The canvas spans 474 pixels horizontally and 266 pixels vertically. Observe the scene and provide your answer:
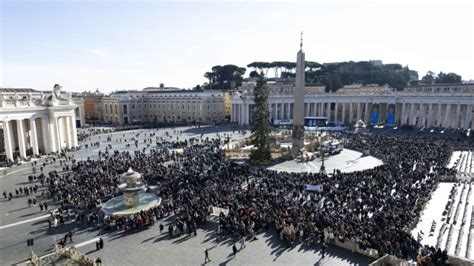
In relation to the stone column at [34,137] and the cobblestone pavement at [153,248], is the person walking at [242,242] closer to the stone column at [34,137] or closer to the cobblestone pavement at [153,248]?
the cobblestone pavement at [153,248]

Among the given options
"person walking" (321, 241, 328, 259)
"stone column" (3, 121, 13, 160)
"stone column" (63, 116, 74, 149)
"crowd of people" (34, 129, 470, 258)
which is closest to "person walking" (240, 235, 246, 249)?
"crowd of people" (34, 129, 470, 258)

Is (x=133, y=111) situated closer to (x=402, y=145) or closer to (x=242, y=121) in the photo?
(x=242, y=121)

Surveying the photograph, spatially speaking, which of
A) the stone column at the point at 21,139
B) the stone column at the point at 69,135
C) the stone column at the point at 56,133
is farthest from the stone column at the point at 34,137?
the stone column at the point at 69,135

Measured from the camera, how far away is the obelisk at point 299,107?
32.1 metres

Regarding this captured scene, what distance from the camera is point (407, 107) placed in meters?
62.0

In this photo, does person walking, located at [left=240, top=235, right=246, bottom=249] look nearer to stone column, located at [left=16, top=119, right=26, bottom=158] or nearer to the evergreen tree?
the evergreen tree

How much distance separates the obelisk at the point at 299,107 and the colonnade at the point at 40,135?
2988 cm

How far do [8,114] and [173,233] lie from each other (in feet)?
95.7

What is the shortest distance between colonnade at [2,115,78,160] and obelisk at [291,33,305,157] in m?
29.9

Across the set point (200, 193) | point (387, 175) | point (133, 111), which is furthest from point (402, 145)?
point (133, 111)

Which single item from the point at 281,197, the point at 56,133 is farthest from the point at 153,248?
the point at 56,133

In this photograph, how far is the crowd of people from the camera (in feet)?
49.9

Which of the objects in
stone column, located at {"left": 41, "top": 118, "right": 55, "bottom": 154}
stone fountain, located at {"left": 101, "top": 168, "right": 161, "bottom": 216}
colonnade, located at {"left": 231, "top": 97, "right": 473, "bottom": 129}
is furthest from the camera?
colonnade, located at {"left": 231, "top": 97, "right": 473, "bottom": 129}

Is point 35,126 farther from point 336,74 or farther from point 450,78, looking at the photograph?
point 450,78
